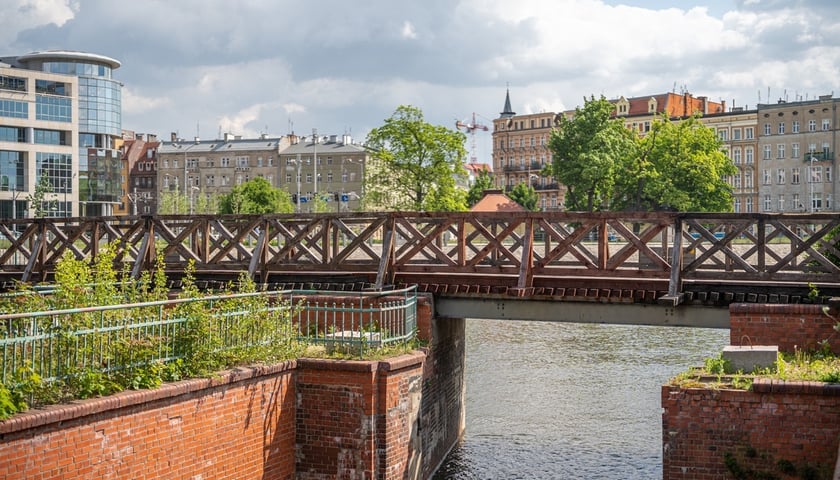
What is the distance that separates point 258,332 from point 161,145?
410 feet

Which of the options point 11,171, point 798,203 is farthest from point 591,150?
point 11,171

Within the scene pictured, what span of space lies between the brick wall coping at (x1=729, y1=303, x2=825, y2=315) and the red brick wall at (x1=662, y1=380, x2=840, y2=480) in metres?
2.47

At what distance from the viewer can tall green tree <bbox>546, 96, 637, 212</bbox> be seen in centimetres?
6800

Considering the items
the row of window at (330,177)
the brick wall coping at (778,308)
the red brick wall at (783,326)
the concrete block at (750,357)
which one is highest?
the row of window at (330,177)

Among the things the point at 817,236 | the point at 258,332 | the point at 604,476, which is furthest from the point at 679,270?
the point at 258,332

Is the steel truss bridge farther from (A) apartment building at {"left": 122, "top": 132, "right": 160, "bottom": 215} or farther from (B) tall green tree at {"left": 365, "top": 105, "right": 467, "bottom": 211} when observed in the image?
(A) apartment building at {"left": 122, "top": 132, "right": 160, "bottom": 215}

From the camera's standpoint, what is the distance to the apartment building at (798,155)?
97.8m

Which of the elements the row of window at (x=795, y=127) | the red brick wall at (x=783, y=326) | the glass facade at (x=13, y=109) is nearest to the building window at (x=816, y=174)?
the row of window at (x=795, y=127)

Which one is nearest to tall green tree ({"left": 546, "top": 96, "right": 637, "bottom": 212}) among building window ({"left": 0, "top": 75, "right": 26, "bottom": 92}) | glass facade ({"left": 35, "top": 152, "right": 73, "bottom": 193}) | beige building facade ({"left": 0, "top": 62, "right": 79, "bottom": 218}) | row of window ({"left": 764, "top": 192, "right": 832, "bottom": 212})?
row of window ({"left": 764, "top": 192, "right": 832, "bottom": 212})

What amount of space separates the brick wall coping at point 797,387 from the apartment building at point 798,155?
9090cm

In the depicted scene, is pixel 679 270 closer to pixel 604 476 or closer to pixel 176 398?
pixel 604 476

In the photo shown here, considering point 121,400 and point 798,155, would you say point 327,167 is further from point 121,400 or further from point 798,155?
point 121,400

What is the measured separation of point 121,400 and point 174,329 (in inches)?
68.9

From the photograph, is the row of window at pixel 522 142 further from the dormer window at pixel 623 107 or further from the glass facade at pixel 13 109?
the glass facade at pixel 13 109
